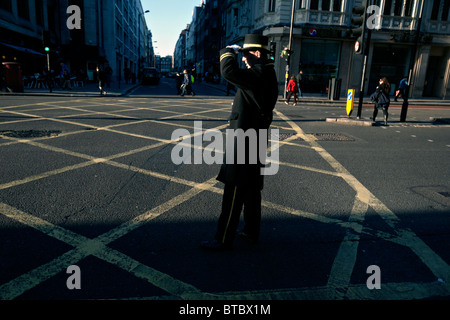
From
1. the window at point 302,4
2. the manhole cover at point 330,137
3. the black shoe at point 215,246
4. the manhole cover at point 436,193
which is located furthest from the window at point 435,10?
the black shoe at point 215,246

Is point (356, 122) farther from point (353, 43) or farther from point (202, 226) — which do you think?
point (353, 43)

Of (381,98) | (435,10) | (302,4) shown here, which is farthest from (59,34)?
(435,10)

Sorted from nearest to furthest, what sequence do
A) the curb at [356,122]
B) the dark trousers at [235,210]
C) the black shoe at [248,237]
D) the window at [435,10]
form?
the dark trousers at [235,210], the black shoe at [248,237], the curb at [356,122], the window at [435,10]

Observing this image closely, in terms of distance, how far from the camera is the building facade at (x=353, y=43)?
89.6 feet

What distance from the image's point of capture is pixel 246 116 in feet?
9.68

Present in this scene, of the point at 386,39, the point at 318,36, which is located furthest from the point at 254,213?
the point at 386,39

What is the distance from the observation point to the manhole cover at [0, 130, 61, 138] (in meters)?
7.57

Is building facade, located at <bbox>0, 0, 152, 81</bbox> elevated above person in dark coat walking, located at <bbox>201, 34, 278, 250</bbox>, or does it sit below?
above

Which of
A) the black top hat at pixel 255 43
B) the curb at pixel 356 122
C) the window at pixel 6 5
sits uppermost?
the window at pixel 6 5

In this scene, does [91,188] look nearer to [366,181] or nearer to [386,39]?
[366,181]

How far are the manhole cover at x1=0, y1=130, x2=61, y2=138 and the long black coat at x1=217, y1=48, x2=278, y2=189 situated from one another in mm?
6289

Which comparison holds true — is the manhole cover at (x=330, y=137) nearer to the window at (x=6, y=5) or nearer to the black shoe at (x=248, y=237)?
the black shoe at (x=248, y=237)

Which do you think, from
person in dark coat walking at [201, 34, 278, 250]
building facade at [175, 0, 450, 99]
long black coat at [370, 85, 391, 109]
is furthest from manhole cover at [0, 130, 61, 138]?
building facade at [175, 0, 450, 99]

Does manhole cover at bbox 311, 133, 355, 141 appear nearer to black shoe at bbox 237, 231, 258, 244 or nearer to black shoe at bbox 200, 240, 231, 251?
black shoe at bbox 237, 231, 258, 244
